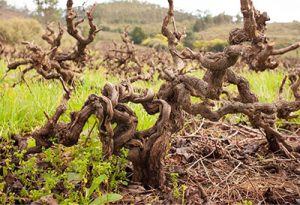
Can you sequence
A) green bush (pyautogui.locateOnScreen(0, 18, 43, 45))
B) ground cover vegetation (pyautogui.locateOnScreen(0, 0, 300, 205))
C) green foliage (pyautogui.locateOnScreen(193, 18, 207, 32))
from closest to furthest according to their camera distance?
1. ground cover vegetation (pyautogui.locateOnScreen(0, 0, 300, 205))
2. green bush (pyautogui.locateOnScreen(0, 18, 43, 45))
3. green foliage (pyautogui.locateOnScreen(193, 18, 207, 32))

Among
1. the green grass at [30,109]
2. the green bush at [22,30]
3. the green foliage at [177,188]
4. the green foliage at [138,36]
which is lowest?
the green foliage at [138,36]

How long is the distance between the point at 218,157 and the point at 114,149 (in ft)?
3.49

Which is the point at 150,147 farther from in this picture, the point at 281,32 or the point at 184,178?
the point at 281,32

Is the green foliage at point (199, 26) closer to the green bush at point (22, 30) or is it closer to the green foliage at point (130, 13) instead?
the green foliage at point (130, 13)

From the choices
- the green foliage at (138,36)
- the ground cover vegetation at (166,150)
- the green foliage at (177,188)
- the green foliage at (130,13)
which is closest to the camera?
the ground cover vegetation at (166,150)

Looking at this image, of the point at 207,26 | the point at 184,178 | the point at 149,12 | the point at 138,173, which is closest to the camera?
the point at 138,173

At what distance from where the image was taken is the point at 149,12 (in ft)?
227

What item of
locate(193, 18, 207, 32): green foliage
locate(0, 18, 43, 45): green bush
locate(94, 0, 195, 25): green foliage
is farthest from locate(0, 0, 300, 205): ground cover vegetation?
locate(94, 0, 195, 25): green foliage

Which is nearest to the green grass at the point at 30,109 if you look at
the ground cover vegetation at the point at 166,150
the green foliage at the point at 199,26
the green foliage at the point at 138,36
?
the ground cover vegetation at the point at 166,150

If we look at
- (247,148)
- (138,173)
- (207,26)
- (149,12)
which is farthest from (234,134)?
(149,12)

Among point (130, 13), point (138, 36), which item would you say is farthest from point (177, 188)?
point (130, 13)

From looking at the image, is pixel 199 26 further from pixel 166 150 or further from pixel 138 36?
pixel 166 150

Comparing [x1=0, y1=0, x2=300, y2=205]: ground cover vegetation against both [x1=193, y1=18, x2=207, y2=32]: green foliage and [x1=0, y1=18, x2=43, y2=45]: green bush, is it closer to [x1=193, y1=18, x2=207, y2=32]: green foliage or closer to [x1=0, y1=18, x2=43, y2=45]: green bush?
[x1=0, y1=18, x2=43, y2=45]: green bush

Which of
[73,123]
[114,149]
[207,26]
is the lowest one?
[207,26]
